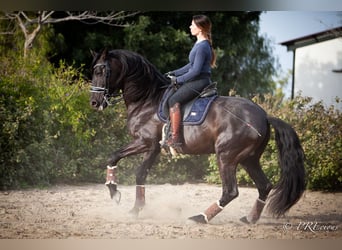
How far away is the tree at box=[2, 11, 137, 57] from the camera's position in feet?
18.8

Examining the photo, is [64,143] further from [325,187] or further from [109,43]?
[325,187]

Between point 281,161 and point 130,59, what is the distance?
6.06ft

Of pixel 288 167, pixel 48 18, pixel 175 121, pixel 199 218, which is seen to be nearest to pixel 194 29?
pixel 175 121

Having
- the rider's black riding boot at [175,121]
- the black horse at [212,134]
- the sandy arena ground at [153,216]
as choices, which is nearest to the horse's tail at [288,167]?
the black horse at [212,134]

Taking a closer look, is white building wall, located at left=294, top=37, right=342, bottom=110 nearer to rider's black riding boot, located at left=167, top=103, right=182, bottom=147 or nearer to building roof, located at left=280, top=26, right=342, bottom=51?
building roof, located at left=280, top=26, right=342, bottom=51

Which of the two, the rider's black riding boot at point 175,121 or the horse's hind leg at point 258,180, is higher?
the rider's black riding boot at point 175,121

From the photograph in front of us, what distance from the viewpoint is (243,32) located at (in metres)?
5.89

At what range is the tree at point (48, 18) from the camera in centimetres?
573

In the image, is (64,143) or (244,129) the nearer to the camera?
(244,129)

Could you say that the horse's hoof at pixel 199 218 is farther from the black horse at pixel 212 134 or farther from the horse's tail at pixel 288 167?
the horse's tail at pixel 288 167

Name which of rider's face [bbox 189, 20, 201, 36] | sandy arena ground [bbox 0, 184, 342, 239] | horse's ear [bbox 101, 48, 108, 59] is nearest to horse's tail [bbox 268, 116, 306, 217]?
sandy arena ground [bbox 0, 184, 342, 239]

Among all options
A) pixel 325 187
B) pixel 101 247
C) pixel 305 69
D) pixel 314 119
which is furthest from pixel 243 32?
pixel 101 247

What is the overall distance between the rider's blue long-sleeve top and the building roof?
0.97 metres

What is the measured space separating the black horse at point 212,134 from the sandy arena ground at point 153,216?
0.11 metres
